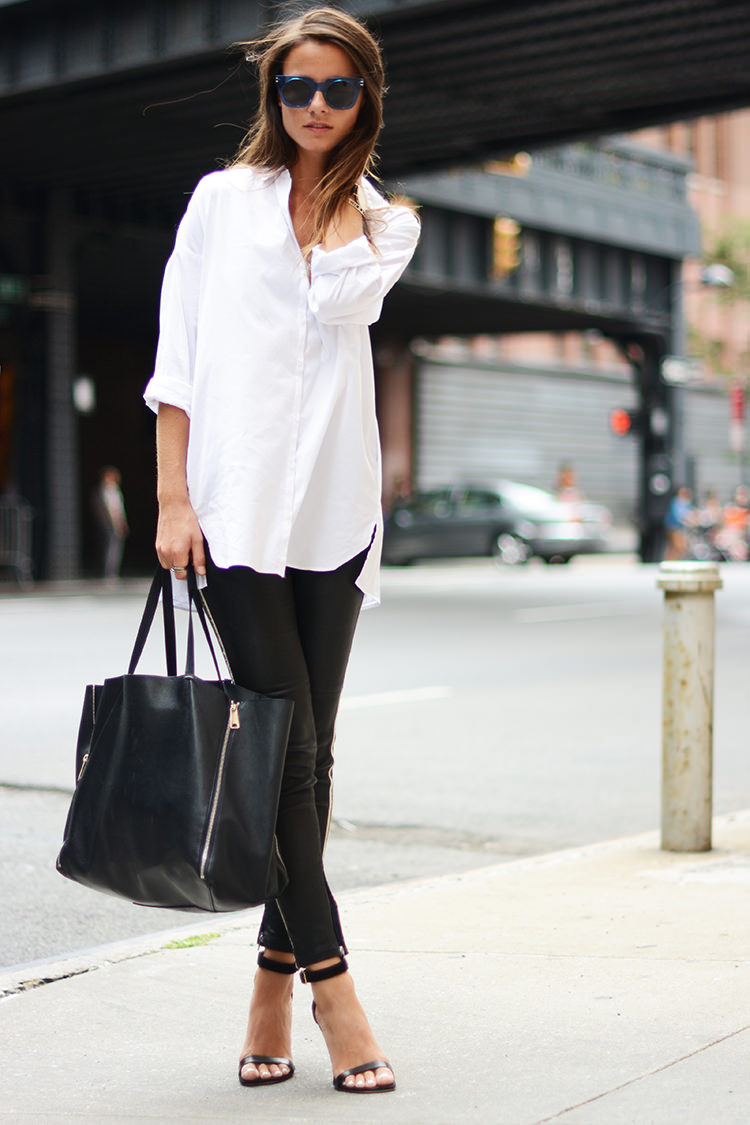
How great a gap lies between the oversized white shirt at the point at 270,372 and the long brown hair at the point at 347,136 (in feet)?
0.20

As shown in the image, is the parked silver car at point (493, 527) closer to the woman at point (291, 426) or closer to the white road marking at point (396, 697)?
the white road marking at point (396, 697)

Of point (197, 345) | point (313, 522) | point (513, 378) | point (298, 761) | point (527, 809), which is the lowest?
point (527, 809)

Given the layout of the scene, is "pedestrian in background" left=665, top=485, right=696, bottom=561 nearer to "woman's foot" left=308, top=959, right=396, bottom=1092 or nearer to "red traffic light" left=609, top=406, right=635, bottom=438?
"red traffic light" left=609, top=406, right=635, bottom=438

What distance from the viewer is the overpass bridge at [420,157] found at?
17.0 meters

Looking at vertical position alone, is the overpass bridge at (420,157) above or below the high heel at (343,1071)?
above

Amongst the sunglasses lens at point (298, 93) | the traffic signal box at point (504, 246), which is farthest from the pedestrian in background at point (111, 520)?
the sunglasses lens at point (298, 93)

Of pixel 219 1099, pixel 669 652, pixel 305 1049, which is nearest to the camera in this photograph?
pixel 219 1099

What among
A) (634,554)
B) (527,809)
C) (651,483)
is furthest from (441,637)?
(634,554)

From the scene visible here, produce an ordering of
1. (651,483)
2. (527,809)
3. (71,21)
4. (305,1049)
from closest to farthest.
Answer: (305,1049) < (527,809) < (71,21) < (651,483)

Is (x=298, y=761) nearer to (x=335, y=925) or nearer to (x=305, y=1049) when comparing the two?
(x=335, y=925)

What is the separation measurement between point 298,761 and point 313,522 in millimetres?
434

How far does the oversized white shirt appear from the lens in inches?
113

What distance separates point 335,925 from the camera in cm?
297

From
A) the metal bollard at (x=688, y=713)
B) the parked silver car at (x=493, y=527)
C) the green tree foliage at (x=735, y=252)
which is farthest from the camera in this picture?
the green tree foliage at (x=735, y=252)
